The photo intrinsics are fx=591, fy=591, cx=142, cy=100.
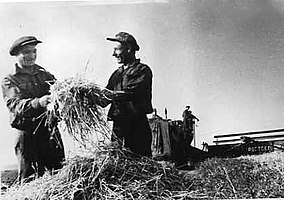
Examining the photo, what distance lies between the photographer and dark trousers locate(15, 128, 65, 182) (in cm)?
239

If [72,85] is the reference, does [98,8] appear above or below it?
above

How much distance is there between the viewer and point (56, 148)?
2.39 meters

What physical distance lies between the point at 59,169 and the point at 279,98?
3.11 feet

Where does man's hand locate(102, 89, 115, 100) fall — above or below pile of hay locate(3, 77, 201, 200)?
above

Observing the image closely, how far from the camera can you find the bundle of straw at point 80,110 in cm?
237

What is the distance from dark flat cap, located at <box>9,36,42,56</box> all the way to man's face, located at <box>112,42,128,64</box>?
12.8 inches

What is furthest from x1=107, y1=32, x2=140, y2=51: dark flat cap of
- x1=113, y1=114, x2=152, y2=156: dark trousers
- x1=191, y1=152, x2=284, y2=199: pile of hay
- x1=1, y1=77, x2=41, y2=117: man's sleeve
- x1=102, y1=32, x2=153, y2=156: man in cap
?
x1=191, y1=152, x2=284, y2=199: pile of hay

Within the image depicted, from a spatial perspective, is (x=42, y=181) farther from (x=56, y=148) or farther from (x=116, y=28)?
(x=116, y=28)

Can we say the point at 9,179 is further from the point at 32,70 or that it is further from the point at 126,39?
the point at 126,39

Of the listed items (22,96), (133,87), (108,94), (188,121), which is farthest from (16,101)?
(188,121)

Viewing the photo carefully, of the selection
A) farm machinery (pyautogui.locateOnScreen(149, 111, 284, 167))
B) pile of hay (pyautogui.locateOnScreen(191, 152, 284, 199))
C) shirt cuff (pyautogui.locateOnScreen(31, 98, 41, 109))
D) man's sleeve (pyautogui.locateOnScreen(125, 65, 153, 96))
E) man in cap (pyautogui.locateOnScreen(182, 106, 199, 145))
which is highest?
man's sleeve (pyautogui.locateOnScreen(125, 65, 153, 96))

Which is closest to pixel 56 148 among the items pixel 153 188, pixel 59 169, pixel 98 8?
pixel 59 169

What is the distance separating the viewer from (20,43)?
7.90ft

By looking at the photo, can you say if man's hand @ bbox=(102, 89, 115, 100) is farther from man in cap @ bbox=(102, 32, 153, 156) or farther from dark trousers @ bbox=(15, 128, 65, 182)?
dark trousers @ bbox=(15, 128, 65, 182)
